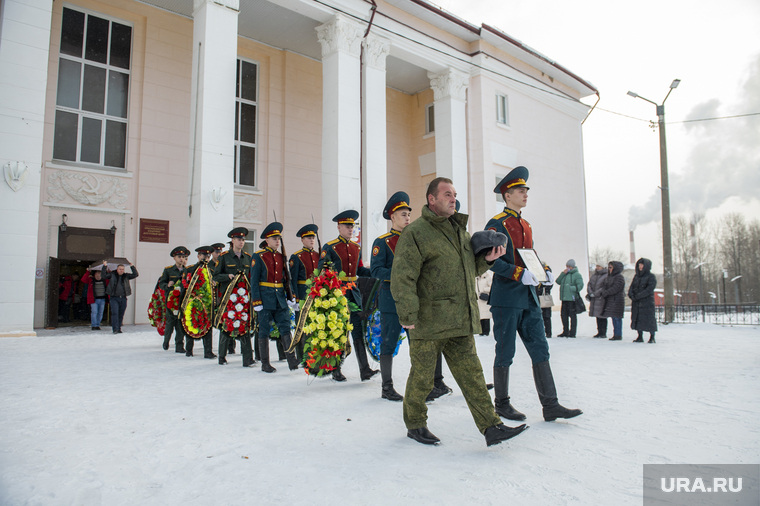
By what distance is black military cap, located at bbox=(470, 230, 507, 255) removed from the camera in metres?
3.83

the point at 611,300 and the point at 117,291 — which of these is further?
the point at 117,291

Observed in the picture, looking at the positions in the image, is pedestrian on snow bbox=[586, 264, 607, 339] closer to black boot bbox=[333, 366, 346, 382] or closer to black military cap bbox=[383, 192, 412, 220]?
black boot bbox=[333, 366, 346, 382]

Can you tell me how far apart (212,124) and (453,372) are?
10968 millimetres

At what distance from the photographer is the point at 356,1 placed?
1594cm

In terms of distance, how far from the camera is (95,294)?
12.9 meters

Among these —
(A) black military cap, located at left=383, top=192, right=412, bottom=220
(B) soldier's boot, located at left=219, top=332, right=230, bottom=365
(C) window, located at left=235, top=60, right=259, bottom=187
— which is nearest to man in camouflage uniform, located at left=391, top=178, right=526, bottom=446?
(A) black military cap, located at left=383, top=192, right=412, bottom=220

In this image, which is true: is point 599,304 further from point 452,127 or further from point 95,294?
point 95,294

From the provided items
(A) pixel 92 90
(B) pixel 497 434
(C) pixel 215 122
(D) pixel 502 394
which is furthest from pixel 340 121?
(B) pixel 497 434

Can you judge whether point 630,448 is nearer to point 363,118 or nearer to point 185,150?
point 363,118

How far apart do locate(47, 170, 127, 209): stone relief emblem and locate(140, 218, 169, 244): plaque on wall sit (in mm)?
801

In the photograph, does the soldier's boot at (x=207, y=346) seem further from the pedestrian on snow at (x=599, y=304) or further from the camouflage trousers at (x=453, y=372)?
the pedestrian on snow at (x=599, y=304)

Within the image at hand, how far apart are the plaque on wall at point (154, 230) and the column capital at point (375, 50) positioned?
325 inches

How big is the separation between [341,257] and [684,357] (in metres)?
6.04

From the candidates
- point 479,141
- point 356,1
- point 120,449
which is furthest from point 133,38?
point 120,449
